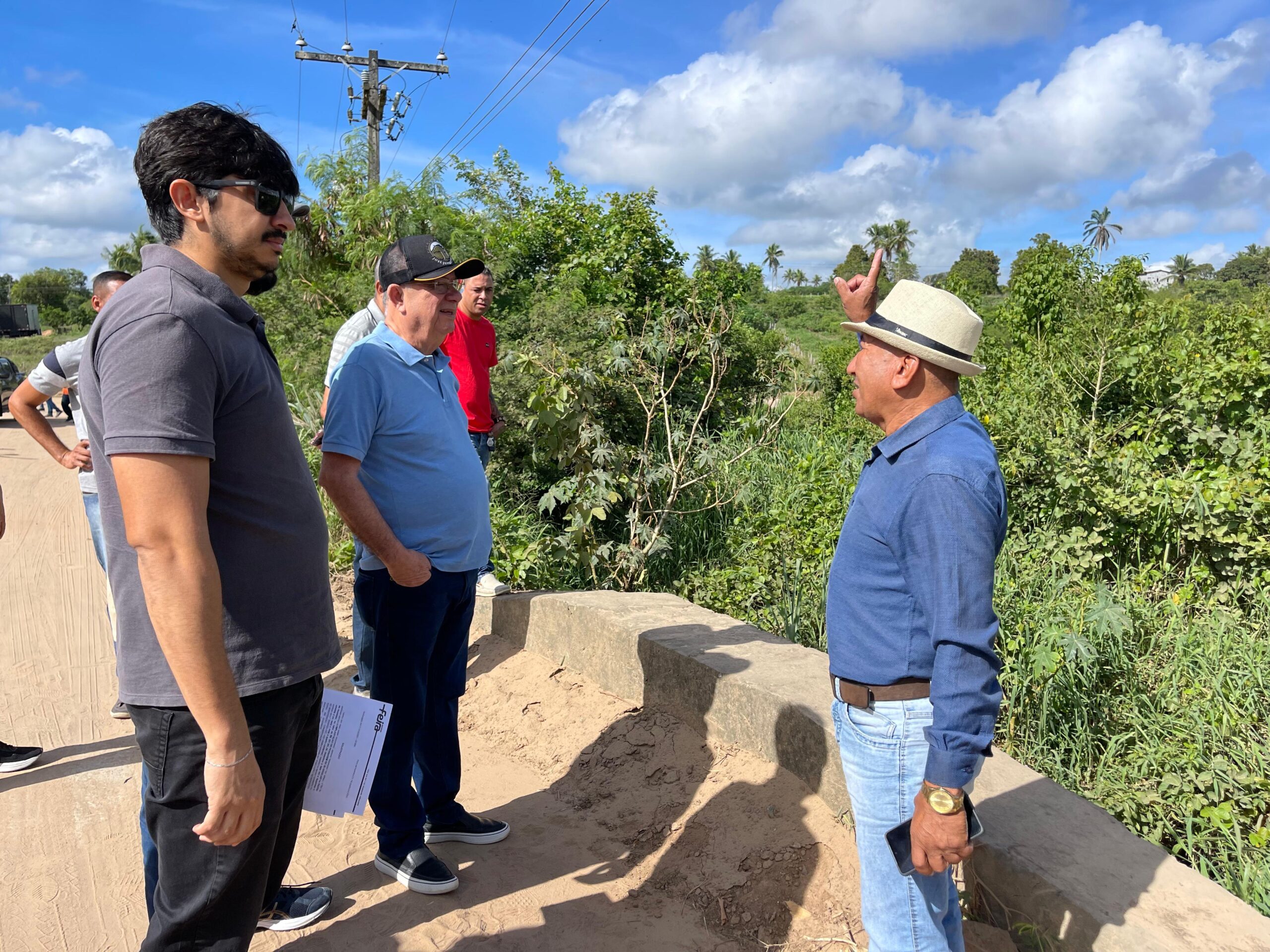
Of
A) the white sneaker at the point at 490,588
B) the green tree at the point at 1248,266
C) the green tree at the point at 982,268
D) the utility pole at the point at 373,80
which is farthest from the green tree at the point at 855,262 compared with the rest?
the white sneaker at the point at 490,588

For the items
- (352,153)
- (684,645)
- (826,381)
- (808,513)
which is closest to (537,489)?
(808,513)

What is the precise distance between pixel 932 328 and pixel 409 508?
161 centimetres

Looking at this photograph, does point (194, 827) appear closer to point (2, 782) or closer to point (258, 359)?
point (258, 359)

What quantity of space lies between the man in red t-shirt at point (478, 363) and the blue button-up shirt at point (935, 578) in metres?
3.15

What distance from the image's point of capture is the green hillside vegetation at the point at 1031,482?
11.7 feet

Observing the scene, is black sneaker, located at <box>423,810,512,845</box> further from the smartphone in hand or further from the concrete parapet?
the smartphone in hand

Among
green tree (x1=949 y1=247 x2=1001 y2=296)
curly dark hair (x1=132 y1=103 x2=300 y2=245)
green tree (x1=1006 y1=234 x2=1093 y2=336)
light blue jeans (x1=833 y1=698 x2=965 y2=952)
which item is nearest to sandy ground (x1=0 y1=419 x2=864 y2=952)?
light blue jeans (x1=833 y1=698 x2=965 y2=952)

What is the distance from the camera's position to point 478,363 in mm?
5180

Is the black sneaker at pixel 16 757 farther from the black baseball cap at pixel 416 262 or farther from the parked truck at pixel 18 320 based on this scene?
the parked truck at pixel 18 320

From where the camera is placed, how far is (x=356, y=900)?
111 inches

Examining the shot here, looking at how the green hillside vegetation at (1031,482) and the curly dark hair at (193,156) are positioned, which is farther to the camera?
the green hillside vegetation at (1031,482)

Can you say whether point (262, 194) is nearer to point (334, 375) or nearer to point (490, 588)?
point (334, 375)

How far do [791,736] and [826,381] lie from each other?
8.45 m

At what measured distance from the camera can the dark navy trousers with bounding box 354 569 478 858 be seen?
109 inches
